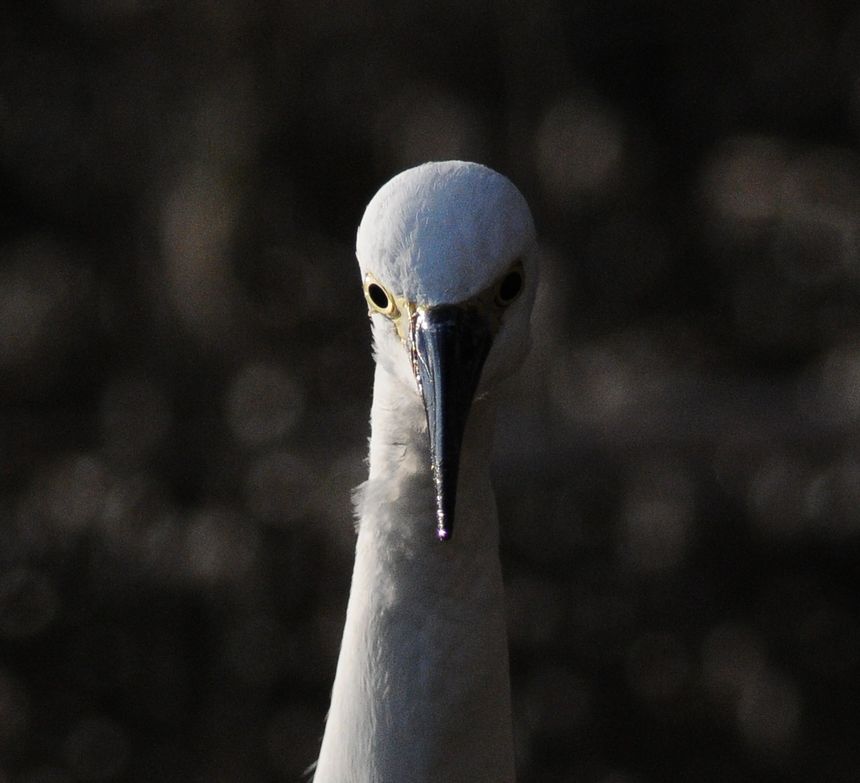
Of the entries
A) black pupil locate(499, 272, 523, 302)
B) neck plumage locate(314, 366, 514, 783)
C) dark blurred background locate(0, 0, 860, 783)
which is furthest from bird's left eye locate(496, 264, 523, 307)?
dark blurred background locate(0, 0, 860, 783)

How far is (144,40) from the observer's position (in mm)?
1777

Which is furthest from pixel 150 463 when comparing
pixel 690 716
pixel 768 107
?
pixel 768 107

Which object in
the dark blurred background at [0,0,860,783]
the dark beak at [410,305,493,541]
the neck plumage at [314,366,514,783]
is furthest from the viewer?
the dark blurred background at [0,0,860,783]

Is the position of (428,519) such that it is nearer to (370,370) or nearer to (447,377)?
(447,377)

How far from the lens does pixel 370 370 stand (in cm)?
190

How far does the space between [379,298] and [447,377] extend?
10 cm

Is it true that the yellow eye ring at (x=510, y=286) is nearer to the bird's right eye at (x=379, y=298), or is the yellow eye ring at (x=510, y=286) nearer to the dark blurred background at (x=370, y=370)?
the bird's right eye at (x=379, y=298)

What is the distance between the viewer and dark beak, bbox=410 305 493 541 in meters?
0.94

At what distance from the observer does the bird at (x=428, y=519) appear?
97 centimetres

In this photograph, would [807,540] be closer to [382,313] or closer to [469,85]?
[469,85]

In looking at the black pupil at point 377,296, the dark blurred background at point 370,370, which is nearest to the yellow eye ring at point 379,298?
the black pupil at point 377,296

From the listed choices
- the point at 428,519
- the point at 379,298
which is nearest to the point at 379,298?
the point at 379,298

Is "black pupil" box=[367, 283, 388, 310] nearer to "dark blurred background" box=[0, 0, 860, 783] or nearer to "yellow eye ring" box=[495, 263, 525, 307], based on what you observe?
"yellow eye ring" box=[495, 263, 525, 307]

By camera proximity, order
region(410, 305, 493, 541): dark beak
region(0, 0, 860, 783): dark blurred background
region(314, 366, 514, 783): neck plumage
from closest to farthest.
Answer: region(410, 305, 493, 541): dark beak < region(314, 366, 514, 783): neck plumage < region(0, 0, 860, 783): dark blurred background
